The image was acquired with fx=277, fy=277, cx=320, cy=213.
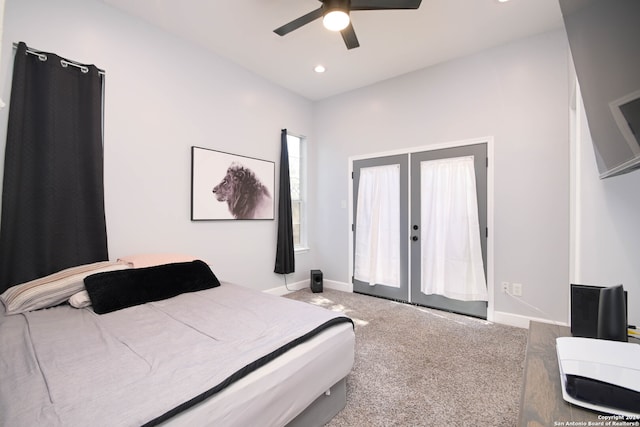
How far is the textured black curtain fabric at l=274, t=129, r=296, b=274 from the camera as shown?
3992mm

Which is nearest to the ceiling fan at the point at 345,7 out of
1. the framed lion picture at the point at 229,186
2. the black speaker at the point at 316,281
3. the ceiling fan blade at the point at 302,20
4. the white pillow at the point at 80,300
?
the ceiling fan blade at the point at 302,20

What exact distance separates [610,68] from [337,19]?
1.80m

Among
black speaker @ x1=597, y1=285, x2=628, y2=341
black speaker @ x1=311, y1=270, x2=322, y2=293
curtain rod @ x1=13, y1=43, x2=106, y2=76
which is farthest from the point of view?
black speaker @ x1=311, y1=270, x2=322, y2=293

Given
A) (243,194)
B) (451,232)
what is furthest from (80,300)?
(451,232)

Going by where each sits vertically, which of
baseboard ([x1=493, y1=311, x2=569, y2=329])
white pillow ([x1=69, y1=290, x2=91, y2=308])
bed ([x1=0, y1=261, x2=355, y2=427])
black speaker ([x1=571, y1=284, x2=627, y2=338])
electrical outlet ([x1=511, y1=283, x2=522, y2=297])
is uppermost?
black speaker ([x1=571, y1=284, x2=627, y2=338])

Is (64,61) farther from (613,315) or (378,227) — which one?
(613,315)

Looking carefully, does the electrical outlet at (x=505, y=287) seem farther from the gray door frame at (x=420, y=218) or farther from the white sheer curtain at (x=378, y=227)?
the white sheer curtain at (x=378, y=227)

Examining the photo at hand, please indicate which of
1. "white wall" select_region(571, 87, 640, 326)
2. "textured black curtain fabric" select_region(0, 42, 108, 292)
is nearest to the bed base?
"white wall" select_region(571, 87, 640, 326)

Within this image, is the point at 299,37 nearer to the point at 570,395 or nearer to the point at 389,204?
the point at 389,204

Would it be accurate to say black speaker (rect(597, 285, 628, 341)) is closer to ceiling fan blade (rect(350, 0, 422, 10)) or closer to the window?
ceiling fan blade (rect(350, 0, 422, 10))

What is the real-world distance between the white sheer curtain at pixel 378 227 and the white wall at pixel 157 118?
1.38 metres

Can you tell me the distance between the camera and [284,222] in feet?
13.2

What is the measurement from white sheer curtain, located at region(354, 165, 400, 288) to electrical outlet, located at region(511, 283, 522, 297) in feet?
4.23

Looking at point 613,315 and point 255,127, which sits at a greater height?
point 255,127
